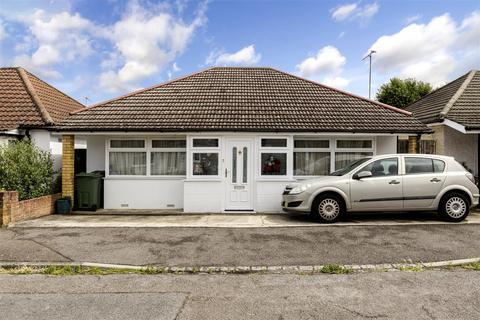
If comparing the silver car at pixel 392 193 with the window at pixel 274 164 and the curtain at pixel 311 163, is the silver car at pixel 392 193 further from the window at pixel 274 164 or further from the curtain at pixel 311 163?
the curtain at pixel 311 163

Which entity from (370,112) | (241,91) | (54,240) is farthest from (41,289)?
(370,112)

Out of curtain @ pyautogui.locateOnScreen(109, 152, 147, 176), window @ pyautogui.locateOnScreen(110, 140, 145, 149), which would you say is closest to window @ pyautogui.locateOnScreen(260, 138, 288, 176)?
curtain @ pyautogui.locateOnScreen(109, 152, 147, 176)

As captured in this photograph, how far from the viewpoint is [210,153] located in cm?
1031

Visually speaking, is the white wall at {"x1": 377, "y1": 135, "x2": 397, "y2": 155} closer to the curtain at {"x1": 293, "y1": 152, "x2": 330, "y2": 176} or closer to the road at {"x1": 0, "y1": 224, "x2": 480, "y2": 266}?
the curtain at {"x1": 293, "y1": 152, "x2": 330, "y2": 176}

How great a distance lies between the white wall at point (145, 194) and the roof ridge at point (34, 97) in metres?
3.03

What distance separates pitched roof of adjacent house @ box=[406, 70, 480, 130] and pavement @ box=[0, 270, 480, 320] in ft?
24.9

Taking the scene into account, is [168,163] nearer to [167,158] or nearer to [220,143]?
[167,158]

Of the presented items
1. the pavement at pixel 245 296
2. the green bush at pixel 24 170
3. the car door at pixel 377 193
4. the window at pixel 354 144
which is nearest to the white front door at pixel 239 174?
the window at pixel 354 144

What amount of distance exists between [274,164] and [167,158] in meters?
3.43

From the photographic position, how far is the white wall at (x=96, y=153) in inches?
454

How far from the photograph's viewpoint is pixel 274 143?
10305mm

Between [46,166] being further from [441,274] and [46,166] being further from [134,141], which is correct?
[441,274]

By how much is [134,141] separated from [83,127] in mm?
1542

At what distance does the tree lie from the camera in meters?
28.6
